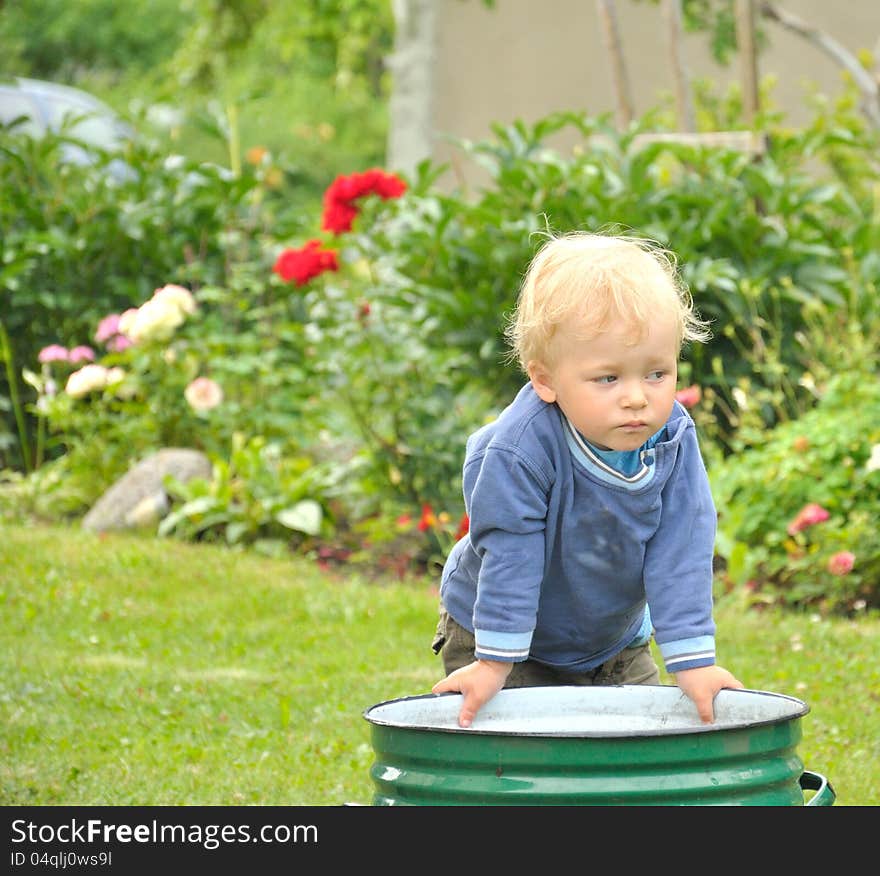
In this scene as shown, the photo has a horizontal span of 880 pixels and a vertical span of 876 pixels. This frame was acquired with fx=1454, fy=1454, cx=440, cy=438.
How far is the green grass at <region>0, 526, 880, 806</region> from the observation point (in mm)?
3463

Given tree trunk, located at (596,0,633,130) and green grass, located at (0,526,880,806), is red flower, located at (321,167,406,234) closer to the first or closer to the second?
green grass, located at (0,526,880,806)

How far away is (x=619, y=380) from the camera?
2.29 metres

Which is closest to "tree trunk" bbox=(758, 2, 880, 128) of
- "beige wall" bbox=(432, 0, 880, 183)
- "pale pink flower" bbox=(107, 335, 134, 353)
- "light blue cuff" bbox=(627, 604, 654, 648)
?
"pale pink flower" bbox=(107, 335, 134, 353)

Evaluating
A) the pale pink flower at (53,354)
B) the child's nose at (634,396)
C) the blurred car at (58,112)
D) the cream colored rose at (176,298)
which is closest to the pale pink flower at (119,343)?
the pale pink flower at (53,354)

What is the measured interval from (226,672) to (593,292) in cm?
250

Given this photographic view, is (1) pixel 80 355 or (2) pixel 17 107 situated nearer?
(1) pixel 80 355

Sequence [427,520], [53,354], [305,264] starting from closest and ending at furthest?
[427,520] → [305,264] → [53,354]

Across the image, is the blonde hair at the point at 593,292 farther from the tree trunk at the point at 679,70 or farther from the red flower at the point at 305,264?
the tree trunk at the point at 679,70

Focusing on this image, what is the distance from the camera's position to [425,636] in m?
4.79

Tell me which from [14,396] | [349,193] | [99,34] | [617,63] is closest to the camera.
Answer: [349,193]

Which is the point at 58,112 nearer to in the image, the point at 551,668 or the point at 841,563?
the point at 841,563

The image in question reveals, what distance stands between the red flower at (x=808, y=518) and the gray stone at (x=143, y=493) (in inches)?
103

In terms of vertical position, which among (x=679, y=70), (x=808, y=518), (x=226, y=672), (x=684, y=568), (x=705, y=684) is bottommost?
(x=226, y=672)

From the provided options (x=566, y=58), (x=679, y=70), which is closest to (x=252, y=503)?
(x=679, y=70)
